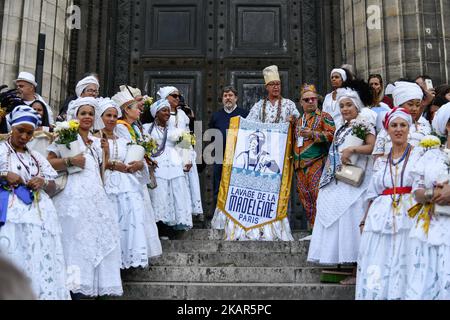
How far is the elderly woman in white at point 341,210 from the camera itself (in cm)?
592

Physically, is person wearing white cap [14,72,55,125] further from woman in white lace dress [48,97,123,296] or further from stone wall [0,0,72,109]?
woman in white lace dress [48,97,123,296]

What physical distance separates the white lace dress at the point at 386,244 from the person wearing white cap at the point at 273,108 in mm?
3289

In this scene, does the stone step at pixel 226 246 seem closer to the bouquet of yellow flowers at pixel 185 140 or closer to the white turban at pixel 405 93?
the bouquet of yellow flowers at pixel 185 140

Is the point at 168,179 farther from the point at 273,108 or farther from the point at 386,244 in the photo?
the point at 386,244

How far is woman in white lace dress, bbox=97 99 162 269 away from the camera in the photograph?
5867 mm

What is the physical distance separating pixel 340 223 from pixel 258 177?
7.70ft

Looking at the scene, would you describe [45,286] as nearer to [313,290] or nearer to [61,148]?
[61,148]

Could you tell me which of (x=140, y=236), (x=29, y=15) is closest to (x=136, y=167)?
(x=140, y=236)

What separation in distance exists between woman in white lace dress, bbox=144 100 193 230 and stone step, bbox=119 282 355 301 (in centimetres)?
191

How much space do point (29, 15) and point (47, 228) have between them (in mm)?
5884

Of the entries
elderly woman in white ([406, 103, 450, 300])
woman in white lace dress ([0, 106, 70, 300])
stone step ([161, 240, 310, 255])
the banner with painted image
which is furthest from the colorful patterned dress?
woman in white lace dress ([0, 106, 70, 300])

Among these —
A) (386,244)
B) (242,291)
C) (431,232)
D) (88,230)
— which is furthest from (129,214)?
(431,232)

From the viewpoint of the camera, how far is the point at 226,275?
6.06 meters

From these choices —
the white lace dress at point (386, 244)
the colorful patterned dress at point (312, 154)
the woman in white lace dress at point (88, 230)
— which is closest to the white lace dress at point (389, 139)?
the white lace dress at point (386, 244)
